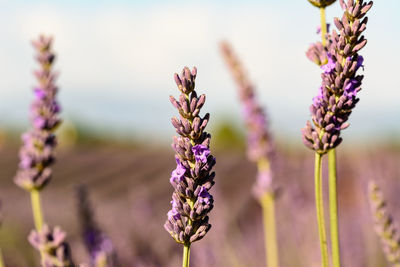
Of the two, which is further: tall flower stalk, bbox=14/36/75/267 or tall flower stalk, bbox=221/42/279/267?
tall flower stalk, bbox=221/42/279/267

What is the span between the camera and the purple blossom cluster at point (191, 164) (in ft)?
2.84

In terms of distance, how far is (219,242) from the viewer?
3.02 meters

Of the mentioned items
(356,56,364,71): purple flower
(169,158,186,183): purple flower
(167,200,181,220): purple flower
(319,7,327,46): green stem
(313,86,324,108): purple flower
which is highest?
(319,7,327,46): green stem

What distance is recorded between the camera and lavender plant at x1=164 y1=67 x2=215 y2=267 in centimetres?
86

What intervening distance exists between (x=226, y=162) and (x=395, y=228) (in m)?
6.67

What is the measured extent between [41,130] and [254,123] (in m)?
0.98

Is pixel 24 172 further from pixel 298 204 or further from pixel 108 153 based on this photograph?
pixel 108 153

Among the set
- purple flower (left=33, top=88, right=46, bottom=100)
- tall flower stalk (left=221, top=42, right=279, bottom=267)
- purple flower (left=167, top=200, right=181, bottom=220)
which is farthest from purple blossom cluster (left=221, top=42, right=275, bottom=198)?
purple flower (left=167, top=200, right=181, bottom=220)

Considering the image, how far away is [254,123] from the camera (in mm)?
2244

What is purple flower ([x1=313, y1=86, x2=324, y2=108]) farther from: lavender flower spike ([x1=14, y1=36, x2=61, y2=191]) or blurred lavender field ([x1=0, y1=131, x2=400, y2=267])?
blurred lavender field ([x1=0, y1=131, x2=400, y2=267])

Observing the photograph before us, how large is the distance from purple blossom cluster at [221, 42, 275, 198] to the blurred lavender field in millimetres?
95

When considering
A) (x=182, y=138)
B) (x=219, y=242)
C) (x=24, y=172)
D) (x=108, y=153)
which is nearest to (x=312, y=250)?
(x=219, y=242)

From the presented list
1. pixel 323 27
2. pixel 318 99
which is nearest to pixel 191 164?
pixel 318 99

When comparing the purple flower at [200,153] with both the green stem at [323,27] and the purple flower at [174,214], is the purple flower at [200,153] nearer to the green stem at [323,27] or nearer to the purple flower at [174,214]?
the purple flower at [174,214]
